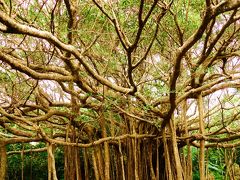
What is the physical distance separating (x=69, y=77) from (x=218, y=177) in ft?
23.6

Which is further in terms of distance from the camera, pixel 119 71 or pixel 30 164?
pixel 30 164

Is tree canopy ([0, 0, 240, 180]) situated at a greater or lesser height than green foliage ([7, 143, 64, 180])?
greater

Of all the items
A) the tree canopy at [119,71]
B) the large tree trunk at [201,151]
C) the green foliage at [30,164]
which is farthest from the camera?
the green foliage at [30,164]

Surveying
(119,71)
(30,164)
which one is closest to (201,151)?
(119,71)

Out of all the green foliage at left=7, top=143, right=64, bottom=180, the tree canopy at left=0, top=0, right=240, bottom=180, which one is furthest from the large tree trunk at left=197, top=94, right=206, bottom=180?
the green foliage at left=7, top=143, right=64, bottom=180

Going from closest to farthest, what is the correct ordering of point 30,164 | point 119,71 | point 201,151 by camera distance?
point 119,71 < point 201,151 < point 30,164

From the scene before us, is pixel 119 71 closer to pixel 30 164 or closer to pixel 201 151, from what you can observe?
pixel 201 151

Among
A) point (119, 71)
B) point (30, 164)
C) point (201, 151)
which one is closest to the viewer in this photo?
point (119, 71)

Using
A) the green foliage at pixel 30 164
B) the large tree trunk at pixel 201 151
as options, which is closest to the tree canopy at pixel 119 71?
the large tree trunk at pixel 201 151

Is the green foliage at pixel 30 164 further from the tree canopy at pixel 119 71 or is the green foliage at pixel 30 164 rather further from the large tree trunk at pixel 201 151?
the large tree trunk at pixel 201 151

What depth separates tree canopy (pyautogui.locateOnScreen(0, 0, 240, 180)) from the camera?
117 inches

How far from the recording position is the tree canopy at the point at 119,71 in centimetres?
297

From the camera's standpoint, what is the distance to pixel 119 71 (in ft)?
13.6

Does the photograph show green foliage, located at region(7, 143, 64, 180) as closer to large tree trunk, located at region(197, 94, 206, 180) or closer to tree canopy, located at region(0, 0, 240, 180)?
tree canopy, located at region(0, 0, 240, 180)
